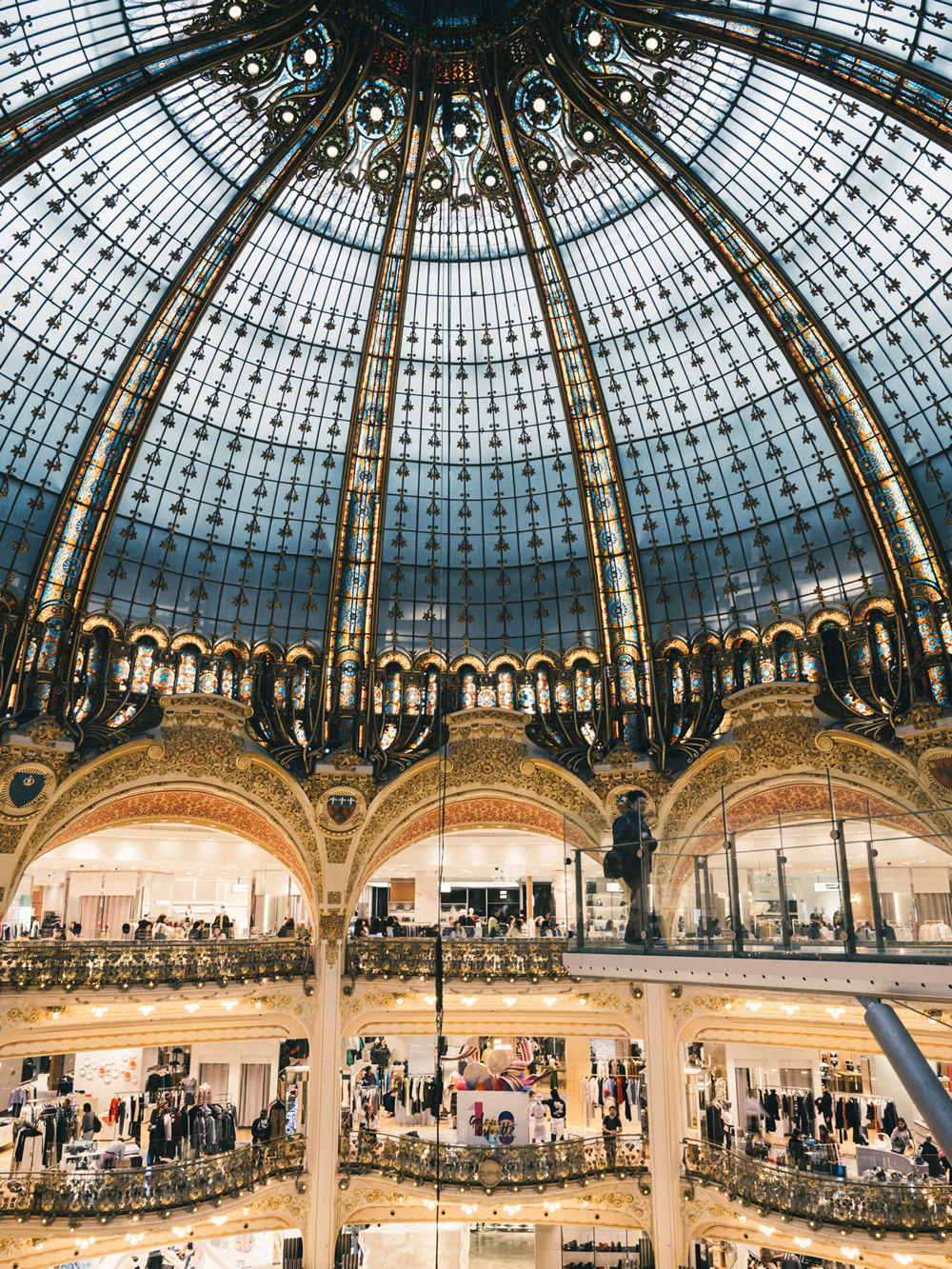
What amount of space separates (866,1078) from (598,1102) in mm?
8096

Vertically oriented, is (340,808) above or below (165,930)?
above

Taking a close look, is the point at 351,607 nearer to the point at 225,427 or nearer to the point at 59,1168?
the point at 225,427

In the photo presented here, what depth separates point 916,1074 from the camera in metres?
10.6

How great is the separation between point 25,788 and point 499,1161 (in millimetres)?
15966

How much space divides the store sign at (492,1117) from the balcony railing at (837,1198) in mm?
5322

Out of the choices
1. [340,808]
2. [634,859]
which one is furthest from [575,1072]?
[634,859]

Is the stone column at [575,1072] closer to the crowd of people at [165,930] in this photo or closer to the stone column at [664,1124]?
the stone column at [664,1124]

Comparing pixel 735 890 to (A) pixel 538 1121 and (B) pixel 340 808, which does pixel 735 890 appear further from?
(A) pixel 538 1121

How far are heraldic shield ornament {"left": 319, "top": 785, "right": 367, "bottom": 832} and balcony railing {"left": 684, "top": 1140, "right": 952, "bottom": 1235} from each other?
523 inches

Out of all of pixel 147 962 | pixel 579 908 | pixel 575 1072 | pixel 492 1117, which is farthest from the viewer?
pixel 575 1072

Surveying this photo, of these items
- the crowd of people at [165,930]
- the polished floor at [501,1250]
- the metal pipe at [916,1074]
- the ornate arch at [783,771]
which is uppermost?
the ornate arch at [783,771]

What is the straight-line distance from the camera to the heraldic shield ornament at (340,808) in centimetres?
2833

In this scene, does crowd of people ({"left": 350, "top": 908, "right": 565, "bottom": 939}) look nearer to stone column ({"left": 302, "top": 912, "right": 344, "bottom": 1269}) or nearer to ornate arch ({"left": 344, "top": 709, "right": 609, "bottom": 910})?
stone column ({"left": 302, "top": 912, "right": 344, "bottom": 1269})

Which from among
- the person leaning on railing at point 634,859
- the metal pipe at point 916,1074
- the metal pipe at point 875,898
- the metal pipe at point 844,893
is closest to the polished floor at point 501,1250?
the person leaning on railing at point 634,859
